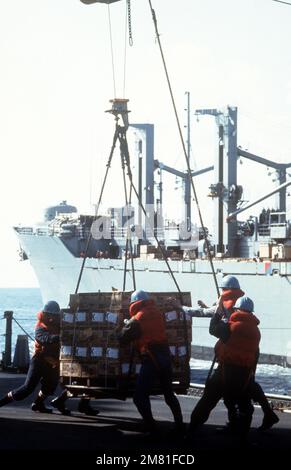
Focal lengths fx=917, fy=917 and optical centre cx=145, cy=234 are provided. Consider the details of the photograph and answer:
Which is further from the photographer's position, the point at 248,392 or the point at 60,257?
the point at 60,257

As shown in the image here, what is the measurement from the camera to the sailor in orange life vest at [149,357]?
1005cm

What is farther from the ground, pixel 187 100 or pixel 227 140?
pixel 187 100

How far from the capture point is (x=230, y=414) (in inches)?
414

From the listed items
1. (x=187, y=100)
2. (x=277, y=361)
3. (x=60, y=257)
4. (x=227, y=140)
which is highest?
(x=187, y=100)

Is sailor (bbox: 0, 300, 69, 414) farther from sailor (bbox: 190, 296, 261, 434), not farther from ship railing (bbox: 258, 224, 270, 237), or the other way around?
ship railing (bbox: 258, 224, 270, 237)

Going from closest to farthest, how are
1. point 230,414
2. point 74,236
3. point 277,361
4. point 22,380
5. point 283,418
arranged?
1. point 230,414
2. point 283,418
3. point 22,380
4. point 277,361
5. point 74,236

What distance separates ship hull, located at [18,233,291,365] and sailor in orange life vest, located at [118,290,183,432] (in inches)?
1238

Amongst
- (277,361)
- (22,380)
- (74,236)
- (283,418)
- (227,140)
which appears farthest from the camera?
(74,236)

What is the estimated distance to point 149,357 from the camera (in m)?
10.1

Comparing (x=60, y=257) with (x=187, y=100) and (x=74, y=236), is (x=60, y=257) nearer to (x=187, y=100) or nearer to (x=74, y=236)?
(x=74, y=236)

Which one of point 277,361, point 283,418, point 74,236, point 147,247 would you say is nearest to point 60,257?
point 74,236

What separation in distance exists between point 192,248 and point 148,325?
41.1 meters

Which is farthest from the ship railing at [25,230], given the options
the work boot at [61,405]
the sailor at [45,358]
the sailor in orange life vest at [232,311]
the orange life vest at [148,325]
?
the orange life vest at [148,325]

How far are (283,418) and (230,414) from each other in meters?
1.80
